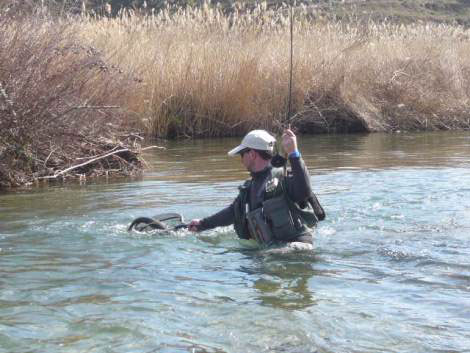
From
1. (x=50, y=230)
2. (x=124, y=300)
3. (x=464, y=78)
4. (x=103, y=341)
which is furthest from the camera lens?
(x=464, y=78)

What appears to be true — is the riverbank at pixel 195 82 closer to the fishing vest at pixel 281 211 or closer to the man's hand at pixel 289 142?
the fishing vest at pixel 281 211

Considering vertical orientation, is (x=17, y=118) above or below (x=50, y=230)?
above

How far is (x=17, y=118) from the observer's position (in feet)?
35.7

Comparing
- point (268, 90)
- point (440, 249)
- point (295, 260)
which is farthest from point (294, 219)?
point (268, 90)

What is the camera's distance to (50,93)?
36.5ft

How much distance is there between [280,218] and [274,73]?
10.9 m

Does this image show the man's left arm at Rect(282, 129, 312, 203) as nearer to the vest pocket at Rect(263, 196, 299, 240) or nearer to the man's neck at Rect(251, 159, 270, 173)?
the vest pocket at Rect(263, 196, 299, 240)

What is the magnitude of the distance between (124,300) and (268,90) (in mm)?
11972

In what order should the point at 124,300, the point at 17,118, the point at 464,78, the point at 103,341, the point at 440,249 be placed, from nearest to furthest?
the point at 103,341 < the point at 124,300 < the point at 440,249 < the point at 17,118 < the point at 464,78

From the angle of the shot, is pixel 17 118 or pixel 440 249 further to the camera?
pixel 17 118

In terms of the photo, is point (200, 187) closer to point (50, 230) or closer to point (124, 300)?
point (50, 230)

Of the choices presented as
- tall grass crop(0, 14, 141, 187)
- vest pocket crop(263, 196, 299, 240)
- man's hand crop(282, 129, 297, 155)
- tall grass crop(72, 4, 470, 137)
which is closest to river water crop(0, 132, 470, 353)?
vest pocket crop(263, 196, 299, 240)

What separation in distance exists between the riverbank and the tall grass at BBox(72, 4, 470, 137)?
0.09 feet

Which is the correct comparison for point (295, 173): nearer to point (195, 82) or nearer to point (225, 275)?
point (225, 275)
